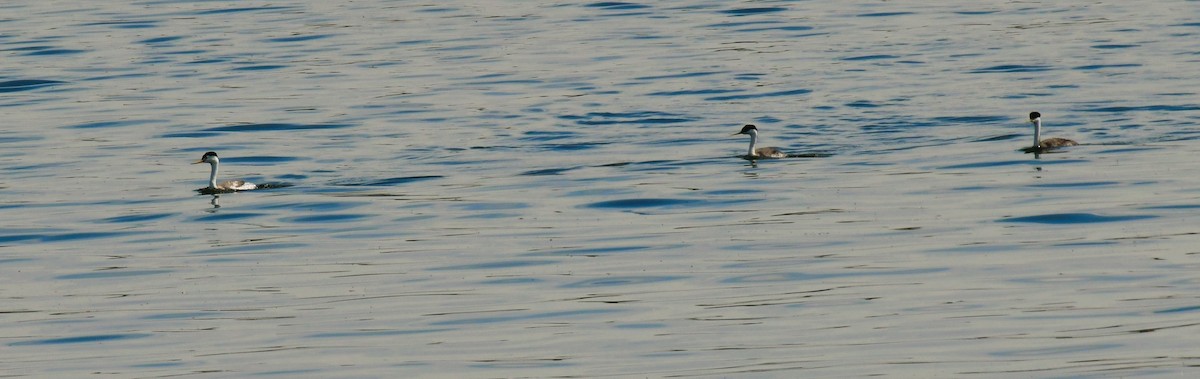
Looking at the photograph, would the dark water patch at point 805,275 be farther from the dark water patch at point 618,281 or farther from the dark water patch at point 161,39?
the dark water patch at point 161,39

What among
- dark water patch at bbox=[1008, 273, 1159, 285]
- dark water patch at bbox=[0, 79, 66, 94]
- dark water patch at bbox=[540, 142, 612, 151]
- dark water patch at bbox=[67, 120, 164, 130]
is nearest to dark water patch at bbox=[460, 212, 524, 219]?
dark water patch at bbox=[540, 142, 612, 151]

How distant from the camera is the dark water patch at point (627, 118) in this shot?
100 ft

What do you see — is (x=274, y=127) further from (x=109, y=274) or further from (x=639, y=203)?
(x=109, y=274)

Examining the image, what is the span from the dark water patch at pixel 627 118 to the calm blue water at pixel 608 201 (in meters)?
0.29

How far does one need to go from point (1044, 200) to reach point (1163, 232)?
9.30 feet

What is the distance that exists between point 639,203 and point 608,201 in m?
0.46

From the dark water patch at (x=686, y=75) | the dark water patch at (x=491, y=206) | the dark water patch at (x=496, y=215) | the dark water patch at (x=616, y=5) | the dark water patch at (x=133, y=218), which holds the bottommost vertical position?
the dark water patch at (x=133, y=218)

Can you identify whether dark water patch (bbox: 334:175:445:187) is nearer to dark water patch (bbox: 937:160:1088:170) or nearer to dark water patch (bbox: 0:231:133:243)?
dark water patch (bbox: 0:231:133:243)

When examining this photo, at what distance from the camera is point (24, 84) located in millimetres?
37719

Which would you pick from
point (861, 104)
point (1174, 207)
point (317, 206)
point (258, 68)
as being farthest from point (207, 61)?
point (1174, 207)

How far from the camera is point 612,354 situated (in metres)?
13.9

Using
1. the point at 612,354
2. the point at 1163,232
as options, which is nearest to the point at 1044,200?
the point at 1163,232

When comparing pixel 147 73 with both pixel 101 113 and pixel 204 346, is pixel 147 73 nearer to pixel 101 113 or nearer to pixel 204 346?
pixel 101 113

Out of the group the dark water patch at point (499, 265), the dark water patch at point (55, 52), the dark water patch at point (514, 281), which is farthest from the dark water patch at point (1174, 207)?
the dark water patch at point (55, 52)
